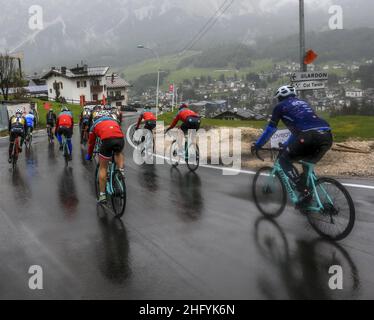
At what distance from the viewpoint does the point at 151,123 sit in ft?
49.7

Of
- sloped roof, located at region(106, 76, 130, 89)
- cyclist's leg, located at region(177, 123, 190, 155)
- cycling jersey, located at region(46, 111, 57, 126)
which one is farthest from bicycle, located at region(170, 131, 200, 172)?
sloped roof, located at region(106, 76, 130, 89)

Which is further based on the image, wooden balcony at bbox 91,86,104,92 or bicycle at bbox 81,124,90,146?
wooden balcony at bbox 91,86,104,92

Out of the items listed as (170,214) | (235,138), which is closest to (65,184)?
(170,214)

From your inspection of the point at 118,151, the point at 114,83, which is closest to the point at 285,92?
the point at 118,151

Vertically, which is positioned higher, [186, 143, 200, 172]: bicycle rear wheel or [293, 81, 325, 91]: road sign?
[293, 81, 325, 91]: road sign

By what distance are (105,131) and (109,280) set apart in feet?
10.3

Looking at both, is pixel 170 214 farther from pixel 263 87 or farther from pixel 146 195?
pixel 263 87

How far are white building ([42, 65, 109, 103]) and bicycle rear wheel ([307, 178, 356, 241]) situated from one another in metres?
87.7

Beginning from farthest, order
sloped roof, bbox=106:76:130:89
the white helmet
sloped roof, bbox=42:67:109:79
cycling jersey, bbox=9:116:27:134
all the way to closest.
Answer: sloped roof, bbox=106:76:130:89
sloped roof, bbox=42:67:109:79
cycling jersey, bbox=9:116:27:134
the white helmet

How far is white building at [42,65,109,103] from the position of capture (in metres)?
90.9

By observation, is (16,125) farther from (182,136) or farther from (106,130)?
(106,130)

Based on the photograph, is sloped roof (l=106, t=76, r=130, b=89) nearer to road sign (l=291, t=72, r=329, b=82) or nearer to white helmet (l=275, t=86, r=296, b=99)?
road sign (l=291, t=72, r=329, b=82)

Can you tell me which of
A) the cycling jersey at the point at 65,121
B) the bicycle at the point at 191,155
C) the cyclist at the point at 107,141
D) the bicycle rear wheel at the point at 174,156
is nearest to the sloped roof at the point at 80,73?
the cycling jersey at the point at 65,121

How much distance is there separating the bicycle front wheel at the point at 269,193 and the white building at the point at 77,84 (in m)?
86.0
